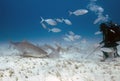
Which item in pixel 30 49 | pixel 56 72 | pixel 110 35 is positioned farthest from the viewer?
pixel 110 35

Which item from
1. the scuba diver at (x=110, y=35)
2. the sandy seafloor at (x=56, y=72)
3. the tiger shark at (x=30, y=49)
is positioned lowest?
the sandy seafloor at (x=56, y=72)

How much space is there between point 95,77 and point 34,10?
431 feet

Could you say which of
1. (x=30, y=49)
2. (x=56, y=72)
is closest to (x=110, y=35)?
(x=30, y=49)

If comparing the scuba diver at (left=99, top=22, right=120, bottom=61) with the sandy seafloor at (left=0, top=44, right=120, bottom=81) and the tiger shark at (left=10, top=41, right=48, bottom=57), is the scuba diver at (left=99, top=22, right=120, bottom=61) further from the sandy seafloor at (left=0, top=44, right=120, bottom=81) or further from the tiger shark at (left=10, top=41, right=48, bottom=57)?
the tiger shark at (left=10, top=41, right=48, bottom=57)

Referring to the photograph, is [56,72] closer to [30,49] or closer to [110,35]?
[30,49]

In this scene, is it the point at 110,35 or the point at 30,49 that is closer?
the point at 30,49

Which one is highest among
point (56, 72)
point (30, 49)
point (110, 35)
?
point (110, 35)

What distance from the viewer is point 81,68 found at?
8.12 meters

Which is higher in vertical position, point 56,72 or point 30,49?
point 30,49

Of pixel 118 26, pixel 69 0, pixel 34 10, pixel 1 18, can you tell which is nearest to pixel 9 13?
pixel 1 18

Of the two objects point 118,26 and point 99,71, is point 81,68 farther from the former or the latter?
point 118,26

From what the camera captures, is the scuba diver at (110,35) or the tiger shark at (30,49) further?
the scuba diver at (110,35)

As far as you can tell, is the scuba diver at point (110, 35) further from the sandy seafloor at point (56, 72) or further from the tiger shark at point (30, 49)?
the tiger shark at point (30, 49)

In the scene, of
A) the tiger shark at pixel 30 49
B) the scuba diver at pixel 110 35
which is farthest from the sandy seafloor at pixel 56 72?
the scuba diver at pixel 110 35
